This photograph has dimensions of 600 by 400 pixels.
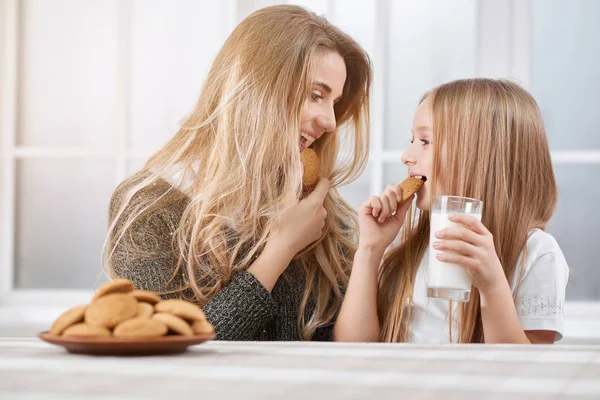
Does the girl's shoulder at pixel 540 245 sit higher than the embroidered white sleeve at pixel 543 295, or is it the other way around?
the girl's shoulder at pixel 540 245

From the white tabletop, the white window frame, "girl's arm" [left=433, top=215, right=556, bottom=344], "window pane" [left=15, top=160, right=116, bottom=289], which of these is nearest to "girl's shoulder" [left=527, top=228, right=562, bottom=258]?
"girl's arm" [left=433, top=215, right=556, bottom=344]

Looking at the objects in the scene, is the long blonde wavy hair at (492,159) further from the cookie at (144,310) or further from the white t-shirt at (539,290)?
the cookie at (144,310)

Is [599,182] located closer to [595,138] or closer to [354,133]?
[595,138]

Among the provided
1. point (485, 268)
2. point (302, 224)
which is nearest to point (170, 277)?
point (302, 224)

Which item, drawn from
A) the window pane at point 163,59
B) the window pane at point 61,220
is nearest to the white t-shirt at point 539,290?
the window pane at point 163,59

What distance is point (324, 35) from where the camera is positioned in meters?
2.05

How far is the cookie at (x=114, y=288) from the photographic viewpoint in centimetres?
93

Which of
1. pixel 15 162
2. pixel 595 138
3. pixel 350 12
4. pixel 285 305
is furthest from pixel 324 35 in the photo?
pixel 15 162

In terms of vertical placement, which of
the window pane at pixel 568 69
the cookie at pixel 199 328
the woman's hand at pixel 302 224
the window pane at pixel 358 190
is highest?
the window pane at pixel 568 69

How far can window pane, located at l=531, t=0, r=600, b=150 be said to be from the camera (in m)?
2.93

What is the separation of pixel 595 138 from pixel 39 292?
2.27m

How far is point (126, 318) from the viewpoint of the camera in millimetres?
894

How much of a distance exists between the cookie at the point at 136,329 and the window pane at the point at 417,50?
2.25 meters

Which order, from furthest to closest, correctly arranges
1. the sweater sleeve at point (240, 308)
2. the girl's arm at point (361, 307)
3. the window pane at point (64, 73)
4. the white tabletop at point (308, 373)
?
the window pane at point (64, 73)
the girl's arm at point (361, 307)
the sweater sleeve at point (240, 308)
the white tabletop at point (308, 373)
